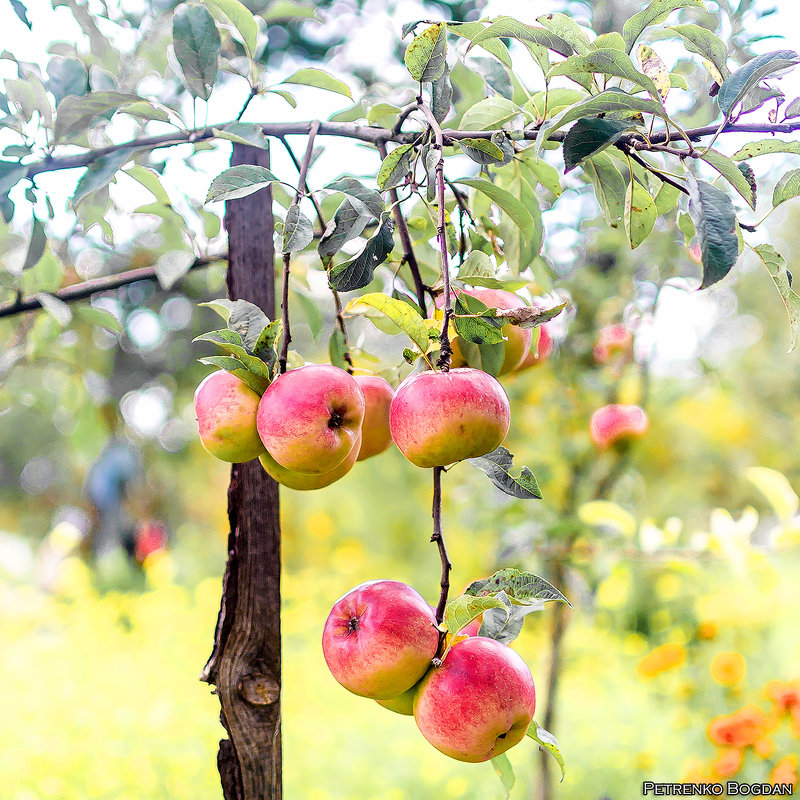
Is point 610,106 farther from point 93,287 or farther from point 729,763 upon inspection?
point 729,763

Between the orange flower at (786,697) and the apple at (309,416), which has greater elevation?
the apple at (309,416)

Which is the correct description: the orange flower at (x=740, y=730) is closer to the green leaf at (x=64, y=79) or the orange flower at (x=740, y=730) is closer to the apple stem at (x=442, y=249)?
the apple stem at (x=442, y=249)

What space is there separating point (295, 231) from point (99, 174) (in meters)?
0.17

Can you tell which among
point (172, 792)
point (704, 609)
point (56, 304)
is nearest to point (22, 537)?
point (172, 792)

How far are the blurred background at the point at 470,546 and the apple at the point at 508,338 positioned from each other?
11 centimetres

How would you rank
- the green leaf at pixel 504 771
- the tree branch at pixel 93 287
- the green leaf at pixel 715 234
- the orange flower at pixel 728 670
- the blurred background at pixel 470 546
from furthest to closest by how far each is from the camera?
the orange flower at pixel 728 670 → the blurred background at pixel 470 546 → the tree branch at pixel 93 287 → the green leaf at pixel 504 771 → the green leaf at pixel 715 234

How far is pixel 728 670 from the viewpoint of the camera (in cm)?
157

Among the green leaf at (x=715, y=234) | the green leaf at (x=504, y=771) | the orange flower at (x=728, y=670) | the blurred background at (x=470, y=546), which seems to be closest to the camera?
the green leaf at (x=715, y=234)

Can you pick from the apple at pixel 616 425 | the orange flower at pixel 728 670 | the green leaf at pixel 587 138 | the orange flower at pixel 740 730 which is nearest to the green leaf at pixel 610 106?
the green leaf at pixel 587 138

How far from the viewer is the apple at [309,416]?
39 cm

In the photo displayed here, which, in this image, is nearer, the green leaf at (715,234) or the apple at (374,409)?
the green leaf at (715,234)

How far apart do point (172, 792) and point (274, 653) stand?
3.88 feet

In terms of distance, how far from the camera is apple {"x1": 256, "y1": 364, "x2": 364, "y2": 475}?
0.39m

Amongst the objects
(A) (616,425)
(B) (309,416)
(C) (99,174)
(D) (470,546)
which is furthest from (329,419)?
(D) (470,546)
